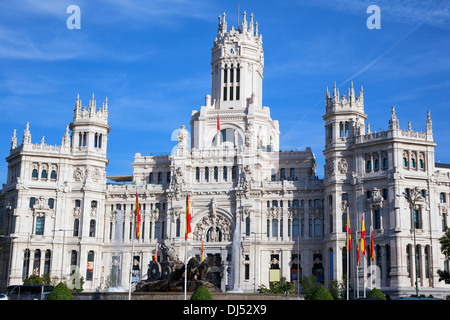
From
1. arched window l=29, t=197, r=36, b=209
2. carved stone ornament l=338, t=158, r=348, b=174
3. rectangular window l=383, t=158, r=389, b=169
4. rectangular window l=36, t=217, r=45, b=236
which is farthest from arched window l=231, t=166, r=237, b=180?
arched window l=29, t=197, r=36, b=209

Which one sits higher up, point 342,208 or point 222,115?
point 222,115

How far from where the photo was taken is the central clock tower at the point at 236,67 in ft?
374

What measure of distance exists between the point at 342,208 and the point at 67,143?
4505cm

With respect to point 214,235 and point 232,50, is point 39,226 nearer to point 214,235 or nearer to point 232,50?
point 214,235

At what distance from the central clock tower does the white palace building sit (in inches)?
204

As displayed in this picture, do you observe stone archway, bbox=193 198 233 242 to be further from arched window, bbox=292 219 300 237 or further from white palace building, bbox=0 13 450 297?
arched window, bbox=292 219 300 237

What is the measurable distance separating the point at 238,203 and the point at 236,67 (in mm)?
28319

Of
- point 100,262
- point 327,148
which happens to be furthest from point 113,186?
point 327,148

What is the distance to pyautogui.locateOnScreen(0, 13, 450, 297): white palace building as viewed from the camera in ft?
295
